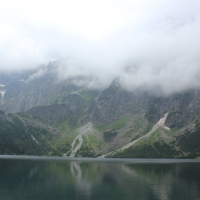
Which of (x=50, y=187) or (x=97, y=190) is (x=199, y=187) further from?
(x=50, y=187)

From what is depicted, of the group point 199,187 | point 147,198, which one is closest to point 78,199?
point 147,198

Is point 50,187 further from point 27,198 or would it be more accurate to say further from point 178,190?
point 178,190

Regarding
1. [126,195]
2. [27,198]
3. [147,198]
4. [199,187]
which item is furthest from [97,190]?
[199,187]

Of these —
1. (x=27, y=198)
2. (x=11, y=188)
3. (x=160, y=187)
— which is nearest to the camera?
(x=27, y=198)

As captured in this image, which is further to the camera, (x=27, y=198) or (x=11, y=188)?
(x=11, y=188)

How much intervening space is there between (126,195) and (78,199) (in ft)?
50.8

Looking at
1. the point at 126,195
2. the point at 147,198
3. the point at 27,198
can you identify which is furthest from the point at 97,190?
the point at 27,198

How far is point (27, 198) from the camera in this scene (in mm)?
67375

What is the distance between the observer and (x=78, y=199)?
68500mm

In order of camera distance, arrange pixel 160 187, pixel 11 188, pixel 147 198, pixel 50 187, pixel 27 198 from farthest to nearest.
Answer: pixel 160 187
pixel 50 187
pixel 11 188
pixel 147 198
pixel 27 198

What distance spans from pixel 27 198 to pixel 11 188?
51.3 feet

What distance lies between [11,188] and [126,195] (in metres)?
35.4

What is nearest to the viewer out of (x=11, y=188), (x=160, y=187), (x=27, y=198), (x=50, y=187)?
(x=27, y=198)

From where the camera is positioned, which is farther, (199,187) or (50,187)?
(199,187)
